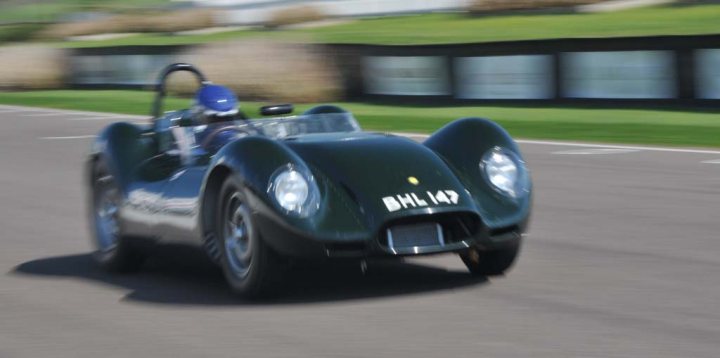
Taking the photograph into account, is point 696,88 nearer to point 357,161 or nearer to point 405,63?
point 405,63

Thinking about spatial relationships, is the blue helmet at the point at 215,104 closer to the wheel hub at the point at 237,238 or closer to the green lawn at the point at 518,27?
the wheel hub at the point at 237,238

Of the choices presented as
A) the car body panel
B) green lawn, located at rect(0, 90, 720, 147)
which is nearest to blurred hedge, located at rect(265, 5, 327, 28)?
green lawn, located at rect(0, 90, 720, 147)

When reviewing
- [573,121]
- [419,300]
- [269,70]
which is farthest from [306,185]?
[269,70]

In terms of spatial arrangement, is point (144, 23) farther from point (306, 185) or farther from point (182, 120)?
point (306, 185)

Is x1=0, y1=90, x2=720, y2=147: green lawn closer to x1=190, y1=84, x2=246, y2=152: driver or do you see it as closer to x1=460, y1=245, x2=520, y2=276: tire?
x1=190, y1=84, x2=246, y2=152: driver

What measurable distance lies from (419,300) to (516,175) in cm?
86

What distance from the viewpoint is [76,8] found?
6494cm

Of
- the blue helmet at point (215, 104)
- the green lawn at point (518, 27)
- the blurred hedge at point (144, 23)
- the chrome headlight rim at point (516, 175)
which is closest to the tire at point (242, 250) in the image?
the chrome headlight rim at point (516, 175)

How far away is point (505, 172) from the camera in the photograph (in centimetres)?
668

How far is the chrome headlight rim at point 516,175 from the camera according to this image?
6.56 m

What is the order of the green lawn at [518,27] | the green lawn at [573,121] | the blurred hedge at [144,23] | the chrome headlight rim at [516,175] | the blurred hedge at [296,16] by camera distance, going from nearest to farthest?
the chrome headlight rim at [516,175] → the green lawn at [573,121] → the green lawn at [518,27] → the blurred hedge at [296,16] → the blurred hedge at [144,23]

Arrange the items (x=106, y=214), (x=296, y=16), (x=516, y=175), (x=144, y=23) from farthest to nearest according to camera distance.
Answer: (x=144, y=23) → (x=296, y=16) → (x=106, y=214) → (x=516, y=175)

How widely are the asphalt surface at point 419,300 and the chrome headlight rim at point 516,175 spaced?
0.43 metres

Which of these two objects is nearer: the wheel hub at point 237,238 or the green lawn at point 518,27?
the wheel hub at point 237,238
